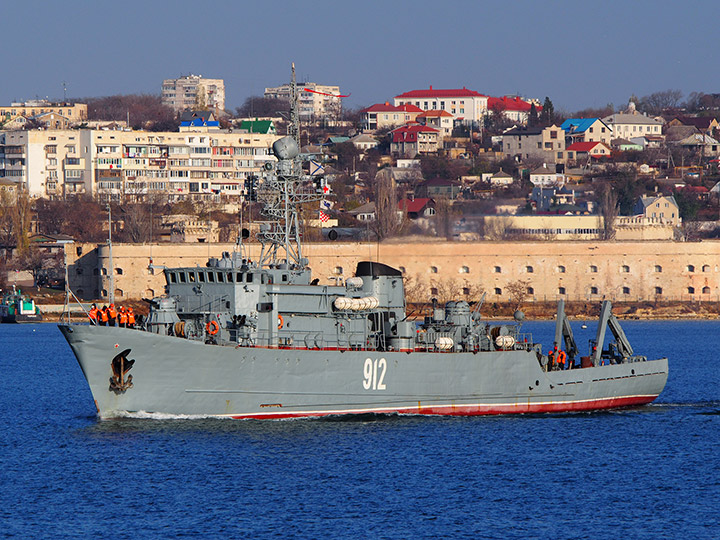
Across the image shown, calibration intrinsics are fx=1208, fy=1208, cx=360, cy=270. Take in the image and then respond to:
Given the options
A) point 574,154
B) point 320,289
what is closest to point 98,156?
point 574,154

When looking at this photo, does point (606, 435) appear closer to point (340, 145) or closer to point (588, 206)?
point (588, 206)

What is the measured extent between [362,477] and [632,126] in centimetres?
14323

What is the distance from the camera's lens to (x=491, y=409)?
37.6 metres

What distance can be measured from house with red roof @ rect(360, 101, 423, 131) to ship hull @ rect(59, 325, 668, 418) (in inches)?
5364

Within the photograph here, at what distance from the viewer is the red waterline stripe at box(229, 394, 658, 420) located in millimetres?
34281

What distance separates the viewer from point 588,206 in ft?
385

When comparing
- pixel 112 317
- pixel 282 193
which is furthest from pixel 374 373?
pixel 112 317

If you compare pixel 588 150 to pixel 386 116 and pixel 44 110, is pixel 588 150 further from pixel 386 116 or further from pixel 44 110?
pixel 44 110

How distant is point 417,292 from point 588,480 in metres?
62.1

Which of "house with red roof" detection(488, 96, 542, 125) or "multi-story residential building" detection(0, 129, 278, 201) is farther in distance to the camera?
"house with red roof" detection(488, 96, 542, 125)

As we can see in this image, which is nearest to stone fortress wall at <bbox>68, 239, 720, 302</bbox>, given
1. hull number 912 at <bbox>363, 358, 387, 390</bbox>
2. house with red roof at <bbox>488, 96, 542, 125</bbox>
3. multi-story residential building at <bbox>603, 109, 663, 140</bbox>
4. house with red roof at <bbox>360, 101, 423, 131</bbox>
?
hull number 912 at <bbox>363, 358, 387, 390</bbox>

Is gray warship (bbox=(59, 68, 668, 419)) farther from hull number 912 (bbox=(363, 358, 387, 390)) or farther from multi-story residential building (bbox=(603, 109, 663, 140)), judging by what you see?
multi-story residential building (bbox=(603, 109, 663, 140))

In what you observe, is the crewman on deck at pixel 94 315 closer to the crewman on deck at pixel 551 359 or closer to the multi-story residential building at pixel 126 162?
the crewman on deck at pixel 551 359

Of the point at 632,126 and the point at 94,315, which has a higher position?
the point at 632,126
